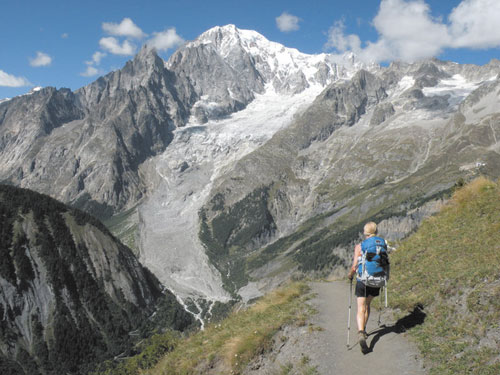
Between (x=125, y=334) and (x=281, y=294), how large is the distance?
504 feet

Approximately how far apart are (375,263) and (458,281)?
469 cm

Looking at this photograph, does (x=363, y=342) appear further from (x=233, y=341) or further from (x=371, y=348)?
A: (x=233, y=341)

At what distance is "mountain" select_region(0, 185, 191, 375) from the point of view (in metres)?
134

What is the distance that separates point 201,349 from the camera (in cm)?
1700

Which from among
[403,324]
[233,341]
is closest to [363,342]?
[403,324]

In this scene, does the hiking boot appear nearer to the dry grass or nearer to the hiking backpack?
the hiking backpack

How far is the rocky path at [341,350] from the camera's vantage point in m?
12.4

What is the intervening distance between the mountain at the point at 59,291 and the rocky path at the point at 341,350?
447ft

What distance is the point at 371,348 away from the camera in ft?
44.3

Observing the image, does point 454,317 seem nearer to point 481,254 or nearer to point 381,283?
point 381,283

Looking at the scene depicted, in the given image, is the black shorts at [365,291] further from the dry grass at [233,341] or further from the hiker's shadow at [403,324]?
the dry grass at [233,341]

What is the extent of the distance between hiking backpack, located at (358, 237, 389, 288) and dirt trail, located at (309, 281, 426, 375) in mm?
2293

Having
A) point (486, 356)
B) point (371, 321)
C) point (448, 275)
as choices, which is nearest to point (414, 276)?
point (448, 275)

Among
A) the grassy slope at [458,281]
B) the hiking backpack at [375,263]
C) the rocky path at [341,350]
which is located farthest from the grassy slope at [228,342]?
the grassy slope at [458,281]
